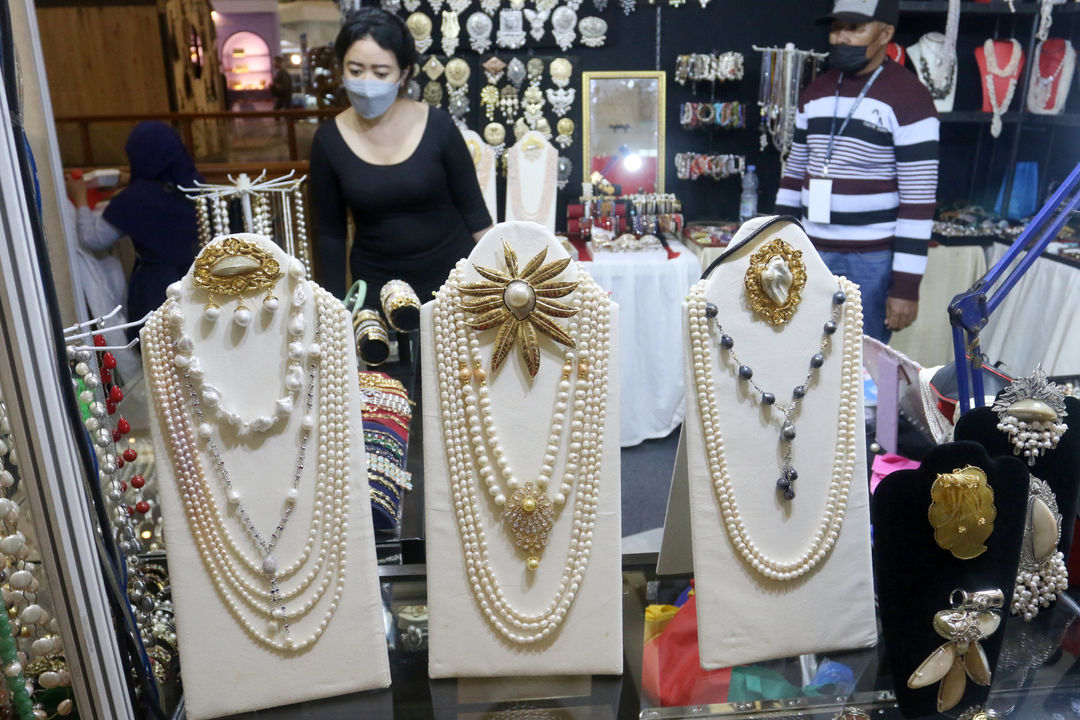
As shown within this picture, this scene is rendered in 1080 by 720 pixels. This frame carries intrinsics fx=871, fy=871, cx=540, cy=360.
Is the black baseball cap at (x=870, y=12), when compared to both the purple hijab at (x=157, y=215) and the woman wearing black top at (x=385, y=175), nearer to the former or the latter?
the woman wearing black top at (x=385, y=175)

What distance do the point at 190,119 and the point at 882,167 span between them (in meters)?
3.08

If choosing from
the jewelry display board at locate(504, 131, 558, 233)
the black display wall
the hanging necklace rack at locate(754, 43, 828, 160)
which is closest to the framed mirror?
the black display wall

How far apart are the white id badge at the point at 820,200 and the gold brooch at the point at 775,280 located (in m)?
1.65

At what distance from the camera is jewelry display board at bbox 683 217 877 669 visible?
1.05 meters

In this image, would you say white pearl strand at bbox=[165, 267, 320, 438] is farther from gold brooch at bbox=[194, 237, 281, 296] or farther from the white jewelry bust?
the white jewelry bust

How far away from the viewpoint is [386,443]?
1.44m

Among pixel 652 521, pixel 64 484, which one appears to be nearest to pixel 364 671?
pixel 64 484

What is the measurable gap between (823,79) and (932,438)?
1619mm

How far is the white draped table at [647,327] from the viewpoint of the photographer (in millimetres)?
2953

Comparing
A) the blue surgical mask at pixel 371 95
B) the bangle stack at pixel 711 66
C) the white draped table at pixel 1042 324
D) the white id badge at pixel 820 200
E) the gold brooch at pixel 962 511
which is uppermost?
the bangle stack at pixel 711 66

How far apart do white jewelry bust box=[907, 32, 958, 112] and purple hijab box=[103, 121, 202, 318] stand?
8.99 feet

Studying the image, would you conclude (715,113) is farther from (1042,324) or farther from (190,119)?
(190,119)

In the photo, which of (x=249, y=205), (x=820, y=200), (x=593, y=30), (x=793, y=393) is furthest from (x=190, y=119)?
(x=793, y=393)

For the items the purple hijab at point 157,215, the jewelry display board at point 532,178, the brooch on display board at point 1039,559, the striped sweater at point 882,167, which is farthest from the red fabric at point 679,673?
the jewelry display board at point 532,178
